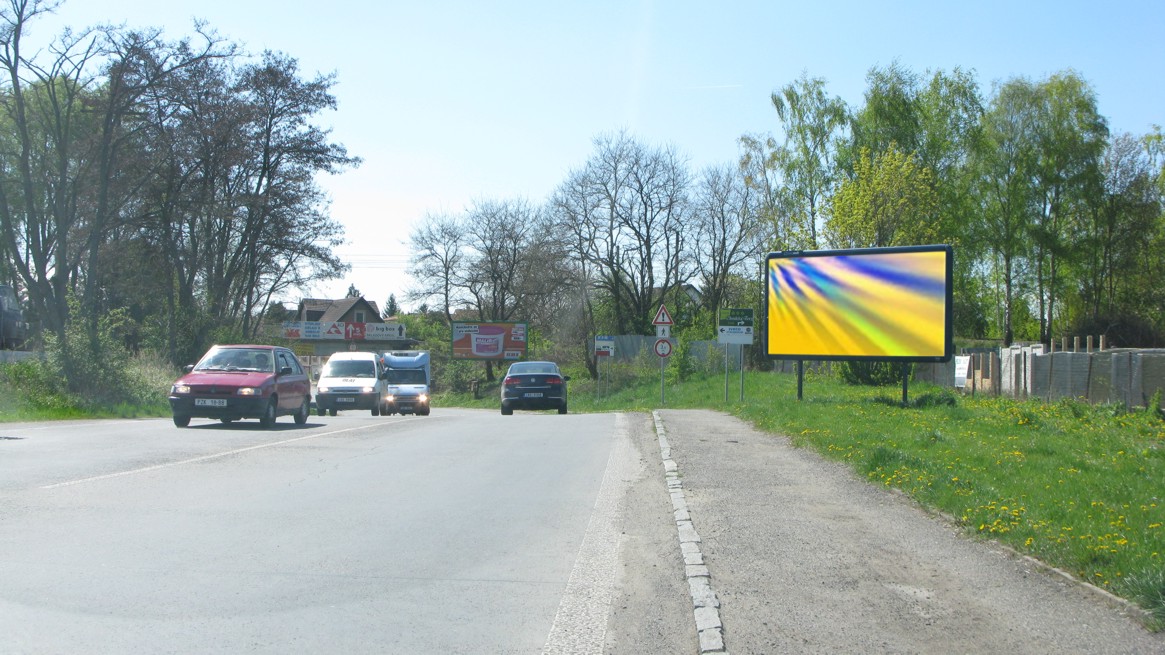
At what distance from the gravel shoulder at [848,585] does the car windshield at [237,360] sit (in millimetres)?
11005

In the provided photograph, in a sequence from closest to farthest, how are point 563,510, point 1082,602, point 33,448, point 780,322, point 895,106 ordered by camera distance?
point 1082,602, point 563,510, point 33,448, point 780,322, point 895,106

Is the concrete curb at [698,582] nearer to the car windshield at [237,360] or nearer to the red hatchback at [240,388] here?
the red hatchback at [240,388]

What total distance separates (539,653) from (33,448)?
1032cm

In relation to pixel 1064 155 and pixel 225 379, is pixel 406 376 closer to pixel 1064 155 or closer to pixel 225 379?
pixel 225 379

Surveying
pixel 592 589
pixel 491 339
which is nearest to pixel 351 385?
pixel 592 589

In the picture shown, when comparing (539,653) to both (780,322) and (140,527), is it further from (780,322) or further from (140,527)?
(780,322)

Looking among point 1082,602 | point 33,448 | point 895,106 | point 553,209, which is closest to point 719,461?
point 1082,602

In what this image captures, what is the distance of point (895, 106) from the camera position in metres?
46.1

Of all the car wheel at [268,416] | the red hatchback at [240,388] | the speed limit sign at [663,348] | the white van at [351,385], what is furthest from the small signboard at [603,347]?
the car wheel at [268,416]

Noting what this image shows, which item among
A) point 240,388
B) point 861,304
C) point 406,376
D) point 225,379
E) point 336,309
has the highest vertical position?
point 336,309

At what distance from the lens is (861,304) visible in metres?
21.8

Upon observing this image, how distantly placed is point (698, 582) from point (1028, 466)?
6166 mm

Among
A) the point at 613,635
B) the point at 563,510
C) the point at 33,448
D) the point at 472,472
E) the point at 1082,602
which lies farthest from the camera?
the point at 33,448

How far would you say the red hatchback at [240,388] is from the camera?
16828mm
